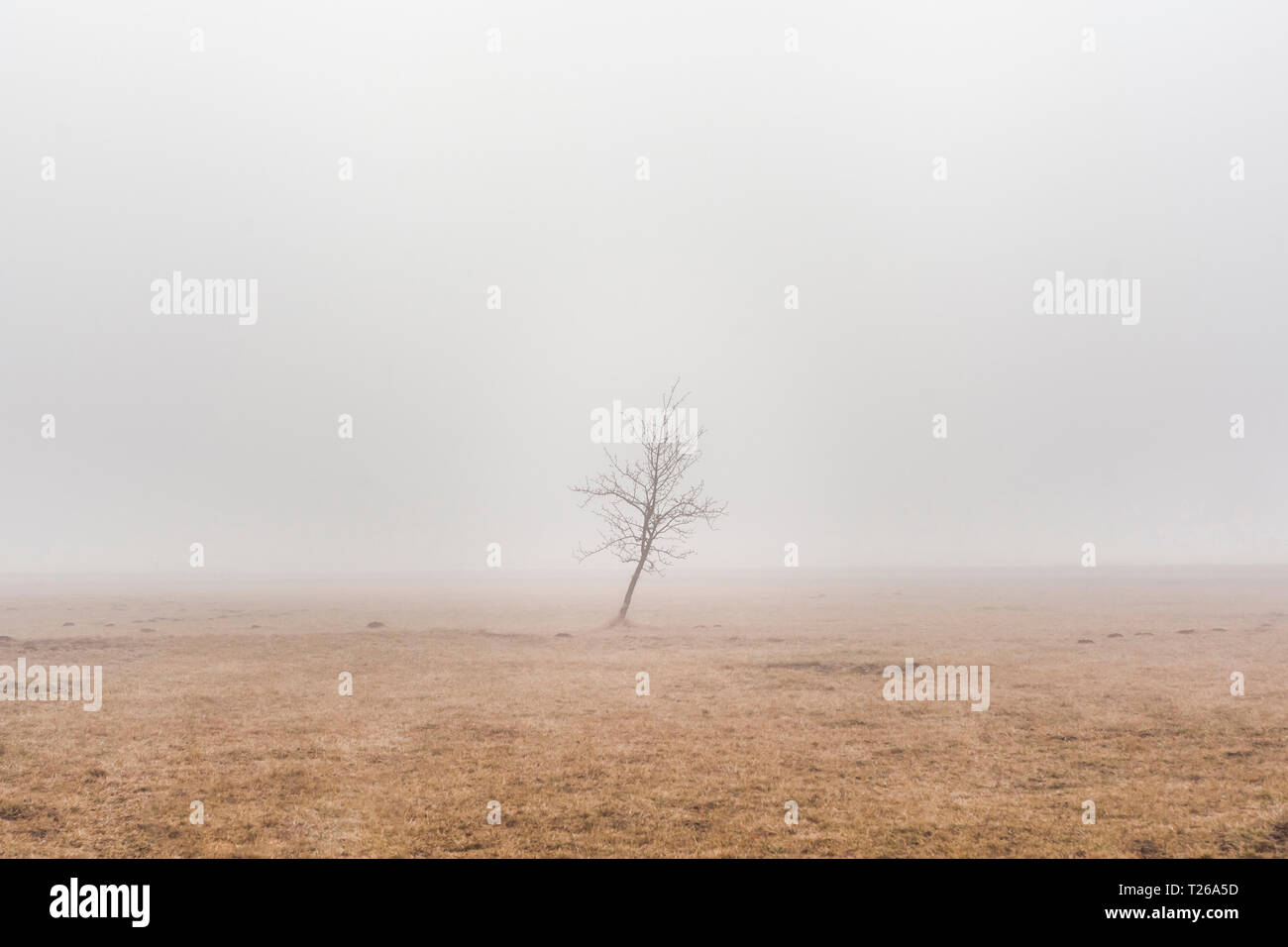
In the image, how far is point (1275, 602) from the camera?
208ft

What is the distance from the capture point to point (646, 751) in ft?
60.1

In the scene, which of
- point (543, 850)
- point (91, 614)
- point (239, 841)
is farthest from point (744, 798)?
point (91, 614)

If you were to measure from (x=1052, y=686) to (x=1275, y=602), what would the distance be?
54.7 meters

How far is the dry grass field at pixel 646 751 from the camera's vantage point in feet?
41.8

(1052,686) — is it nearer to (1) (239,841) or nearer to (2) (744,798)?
(2) (744,798)

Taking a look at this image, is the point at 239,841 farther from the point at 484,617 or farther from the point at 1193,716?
the point at 484,617

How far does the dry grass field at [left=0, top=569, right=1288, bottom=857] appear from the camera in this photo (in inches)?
502
